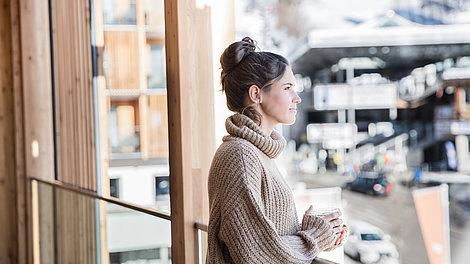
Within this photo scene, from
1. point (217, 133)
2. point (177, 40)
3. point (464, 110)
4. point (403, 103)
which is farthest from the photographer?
point (403, 103)

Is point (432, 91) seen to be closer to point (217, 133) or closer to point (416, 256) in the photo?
point (416, 256)

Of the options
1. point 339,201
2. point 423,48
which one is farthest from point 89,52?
point 423,48

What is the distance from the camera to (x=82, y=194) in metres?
4.00

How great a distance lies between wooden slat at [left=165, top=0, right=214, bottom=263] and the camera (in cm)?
253

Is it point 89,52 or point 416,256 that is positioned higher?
point 89,52

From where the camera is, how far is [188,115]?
2547mm

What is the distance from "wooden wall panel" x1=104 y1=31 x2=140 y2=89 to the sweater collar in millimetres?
2884

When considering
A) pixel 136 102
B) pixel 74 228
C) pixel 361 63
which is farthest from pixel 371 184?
pixel 74 228

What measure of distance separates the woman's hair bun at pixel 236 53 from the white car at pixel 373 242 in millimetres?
6067

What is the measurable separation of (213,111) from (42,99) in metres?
2.57

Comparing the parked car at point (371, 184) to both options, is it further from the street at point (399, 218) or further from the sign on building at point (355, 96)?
the sign on building at point (355, 96)

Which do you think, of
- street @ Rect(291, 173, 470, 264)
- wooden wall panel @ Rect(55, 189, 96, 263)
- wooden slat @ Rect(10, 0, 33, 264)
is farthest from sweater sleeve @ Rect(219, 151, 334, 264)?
street @ Rect(291, 173, 470, 264)

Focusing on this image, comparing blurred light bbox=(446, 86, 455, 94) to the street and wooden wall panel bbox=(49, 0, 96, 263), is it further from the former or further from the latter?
wooden wall panel bbox=(49, 0, 96, 263)

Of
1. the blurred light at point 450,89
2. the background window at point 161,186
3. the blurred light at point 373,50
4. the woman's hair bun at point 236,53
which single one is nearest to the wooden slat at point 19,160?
the background window at point 161,186
